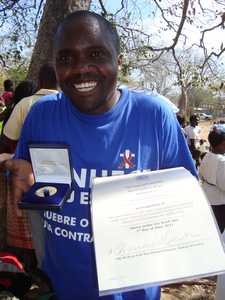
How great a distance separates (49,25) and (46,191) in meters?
3.13

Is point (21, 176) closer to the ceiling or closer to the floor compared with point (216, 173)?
closer to the ceiling

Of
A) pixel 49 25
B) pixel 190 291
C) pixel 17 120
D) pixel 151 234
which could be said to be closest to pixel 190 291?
pixel 190 291

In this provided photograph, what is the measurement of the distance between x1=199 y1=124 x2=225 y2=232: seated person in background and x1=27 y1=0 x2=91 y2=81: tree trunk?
1.67 m

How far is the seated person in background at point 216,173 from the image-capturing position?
414cm

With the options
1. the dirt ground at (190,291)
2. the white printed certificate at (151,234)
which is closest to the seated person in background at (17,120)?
the dirt ground at (190,291)

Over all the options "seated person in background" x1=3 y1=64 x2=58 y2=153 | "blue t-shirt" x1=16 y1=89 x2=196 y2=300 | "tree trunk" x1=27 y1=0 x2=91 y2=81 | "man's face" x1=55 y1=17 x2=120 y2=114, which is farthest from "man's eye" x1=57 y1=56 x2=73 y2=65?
"tree trunk" x1=27 y1=0 x2=91 y2=81

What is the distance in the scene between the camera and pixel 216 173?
13.6 feet

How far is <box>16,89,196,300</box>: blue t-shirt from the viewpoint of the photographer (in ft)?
4.24

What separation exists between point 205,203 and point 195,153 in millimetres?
8584

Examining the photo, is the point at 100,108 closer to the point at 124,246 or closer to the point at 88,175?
the point at 88,175

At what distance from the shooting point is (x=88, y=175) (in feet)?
4.21

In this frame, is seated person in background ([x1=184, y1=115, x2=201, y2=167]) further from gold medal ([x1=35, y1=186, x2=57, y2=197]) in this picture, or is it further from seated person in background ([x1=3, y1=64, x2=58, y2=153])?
gold medal ([x1=35, y1=186, x2=57, y2=197])
